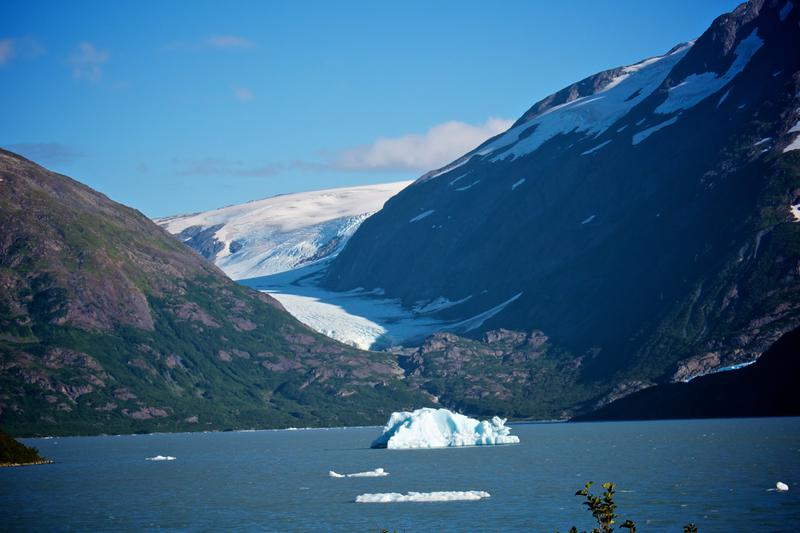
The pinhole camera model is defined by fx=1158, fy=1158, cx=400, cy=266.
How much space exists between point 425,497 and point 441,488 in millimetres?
12123

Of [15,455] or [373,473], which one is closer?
[373,473]

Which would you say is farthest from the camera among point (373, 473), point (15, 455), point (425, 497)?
point (15, 455)

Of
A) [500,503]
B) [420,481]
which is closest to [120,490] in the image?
[420,481]

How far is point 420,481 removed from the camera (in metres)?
136

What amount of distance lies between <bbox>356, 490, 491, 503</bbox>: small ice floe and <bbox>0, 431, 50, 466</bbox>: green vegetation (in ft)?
301

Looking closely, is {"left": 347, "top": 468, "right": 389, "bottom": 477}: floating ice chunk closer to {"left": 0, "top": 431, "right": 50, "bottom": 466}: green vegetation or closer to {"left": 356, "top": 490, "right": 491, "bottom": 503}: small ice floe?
{"left": 356, "top": 490, "right": 491, "bottom": 503}: small ice floe

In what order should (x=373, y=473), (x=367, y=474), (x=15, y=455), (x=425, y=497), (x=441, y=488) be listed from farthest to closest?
(x=15, y=455) < (x=373, y=473) < (x=367, y=474) < (x=441, y=488) < (x=425, y=497)

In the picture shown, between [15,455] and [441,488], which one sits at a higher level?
[15,455]

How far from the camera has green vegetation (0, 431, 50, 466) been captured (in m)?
186

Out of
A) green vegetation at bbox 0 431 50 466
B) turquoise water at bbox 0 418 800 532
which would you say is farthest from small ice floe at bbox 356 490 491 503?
green vegetation at bbox 0 431 50 466

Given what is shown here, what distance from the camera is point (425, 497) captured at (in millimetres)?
114188

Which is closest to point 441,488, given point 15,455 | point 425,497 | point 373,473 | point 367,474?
point 425,497

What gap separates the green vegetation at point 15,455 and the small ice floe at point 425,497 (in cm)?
9181

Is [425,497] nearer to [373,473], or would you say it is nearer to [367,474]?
[367,474]
